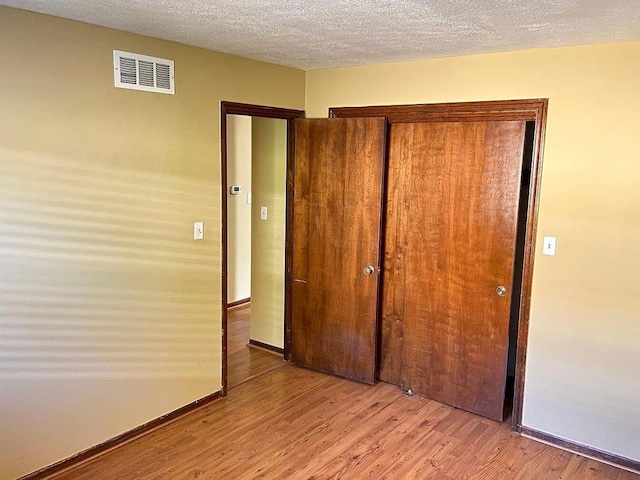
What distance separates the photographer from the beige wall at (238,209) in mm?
5297

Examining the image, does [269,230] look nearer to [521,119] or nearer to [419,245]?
[419,245]

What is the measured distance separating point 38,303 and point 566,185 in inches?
113

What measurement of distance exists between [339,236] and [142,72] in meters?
1.72

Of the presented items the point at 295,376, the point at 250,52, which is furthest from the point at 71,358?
the point at 250,52

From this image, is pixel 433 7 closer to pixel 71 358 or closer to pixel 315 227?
pixel 315 227

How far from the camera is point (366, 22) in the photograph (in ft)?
7.95

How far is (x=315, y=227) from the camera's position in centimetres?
391

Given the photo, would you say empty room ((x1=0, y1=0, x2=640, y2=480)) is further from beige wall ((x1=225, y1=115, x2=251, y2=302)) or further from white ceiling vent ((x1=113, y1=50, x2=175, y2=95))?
beige wall ((x1=225, y1=115, x2=251, y2=302))

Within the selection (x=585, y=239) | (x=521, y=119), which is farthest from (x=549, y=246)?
(x=521, y=119)

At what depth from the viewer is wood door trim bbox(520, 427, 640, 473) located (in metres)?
2.86

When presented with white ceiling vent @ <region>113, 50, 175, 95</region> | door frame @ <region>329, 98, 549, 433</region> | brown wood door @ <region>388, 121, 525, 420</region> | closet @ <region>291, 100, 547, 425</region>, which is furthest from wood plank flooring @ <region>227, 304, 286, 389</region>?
white ceiling vent @ <region>113, 50, 175, 95</region>

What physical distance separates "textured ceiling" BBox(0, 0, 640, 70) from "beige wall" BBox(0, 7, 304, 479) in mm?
258

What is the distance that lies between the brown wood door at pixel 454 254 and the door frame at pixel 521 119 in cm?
6

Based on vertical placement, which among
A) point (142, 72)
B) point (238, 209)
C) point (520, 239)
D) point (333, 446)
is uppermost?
point (142, 72)
